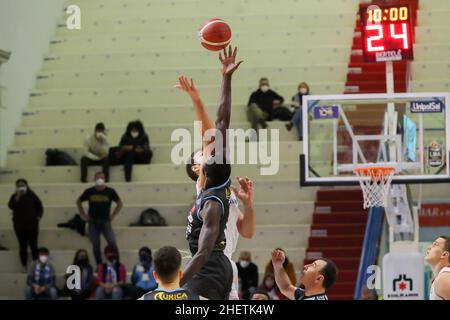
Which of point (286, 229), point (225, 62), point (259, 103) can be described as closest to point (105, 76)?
point (259, 103)

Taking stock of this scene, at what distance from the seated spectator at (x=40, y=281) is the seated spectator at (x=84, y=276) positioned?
0.27 meters

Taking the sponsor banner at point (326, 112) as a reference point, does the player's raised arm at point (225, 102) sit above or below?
below

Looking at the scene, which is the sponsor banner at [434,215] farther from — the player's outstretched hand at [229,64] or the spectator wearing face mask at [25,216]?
the player's outstretched hand at [229,64]

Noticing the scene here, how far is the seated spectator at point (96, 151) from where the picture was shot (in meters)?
16.3

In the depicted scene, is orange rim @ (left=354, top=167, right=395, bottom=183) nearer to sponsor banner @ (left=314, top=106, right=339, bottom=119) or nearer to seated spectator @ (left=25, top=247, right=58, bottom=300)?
sponsor banner @ (left=314, top=106, right=339, bottom=119)

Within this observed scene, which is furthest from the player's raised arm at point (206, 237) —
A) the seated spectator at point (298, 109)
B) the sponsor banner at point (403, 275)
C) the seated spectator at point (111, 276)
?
the seated spectator at point (298, 109)

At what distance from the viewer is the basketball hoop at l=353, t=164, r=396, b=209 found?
38.8 feet

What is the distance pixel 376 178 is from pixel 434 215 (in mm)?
2988

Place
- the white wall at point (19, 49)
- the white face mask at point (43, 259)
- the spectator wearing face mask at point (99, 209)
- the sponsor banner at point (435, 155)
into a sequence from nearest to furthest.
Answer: the sponsor banner at point (435, 155), the white face mask at point (43, 259), the spectator wearing face mask at point (99, 209), the white wall at point (19, 49)

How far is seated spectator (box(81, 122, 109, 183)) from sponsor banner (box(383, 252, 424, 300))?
17.1ft

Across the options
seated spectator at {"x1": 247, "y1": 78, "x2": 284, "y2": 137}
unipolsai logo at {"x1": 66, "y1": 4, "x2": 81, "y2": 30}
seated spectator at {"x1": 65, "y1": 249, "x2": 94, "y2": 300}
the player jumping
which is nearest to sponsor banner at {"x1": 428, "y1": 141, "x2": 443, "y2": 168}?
seated spectator at {"x1": 247, "y1": 78, "x2": 284, "y2": 137}
